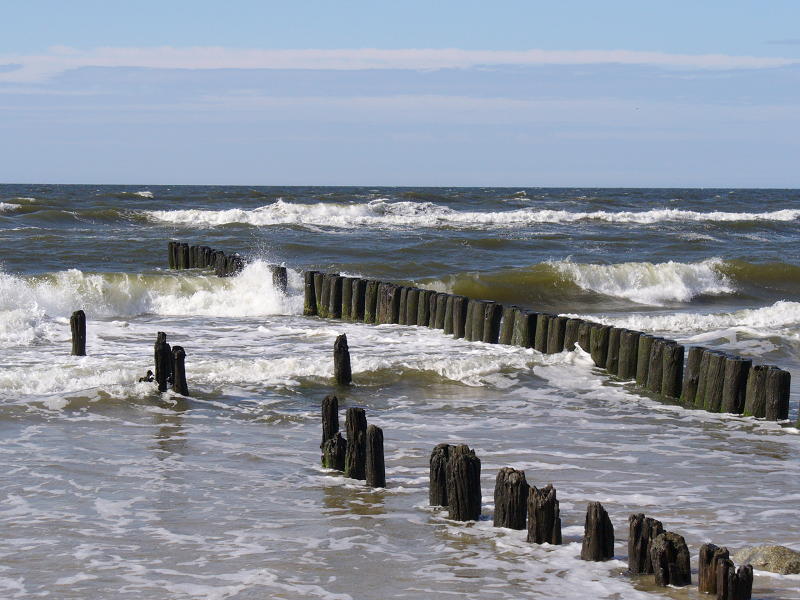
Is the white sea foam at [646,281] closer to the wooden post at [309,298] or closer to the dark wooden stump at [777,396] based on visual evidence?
the wooden post at [309,298]

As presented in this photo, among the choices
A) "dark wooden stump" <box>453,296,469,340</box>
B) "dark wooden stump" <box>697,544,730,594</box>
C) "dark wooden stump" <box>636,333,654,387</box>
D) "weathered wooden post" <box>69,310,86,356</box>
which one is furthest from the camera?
"dark wooden stump" <box>453,296,469,340</box>

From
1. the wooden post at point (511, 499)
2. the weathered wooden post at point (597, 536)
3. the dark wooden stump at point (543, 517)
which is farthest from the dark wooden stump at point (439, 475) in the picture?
the weathered wooden post at point (597, 536)

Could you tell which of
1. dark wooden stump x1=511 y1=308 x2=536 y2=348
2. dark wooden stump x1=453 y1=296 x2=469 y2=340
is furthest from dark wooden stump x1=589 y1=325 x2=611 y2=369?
dark wooden stump x1=453 y1=296 x2=469 y2=340

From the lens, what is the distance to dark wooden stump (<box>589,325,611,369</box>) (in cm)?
1316

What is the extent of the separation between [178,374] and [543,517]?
216 inches

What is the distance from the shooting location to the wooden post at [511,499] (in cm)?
651

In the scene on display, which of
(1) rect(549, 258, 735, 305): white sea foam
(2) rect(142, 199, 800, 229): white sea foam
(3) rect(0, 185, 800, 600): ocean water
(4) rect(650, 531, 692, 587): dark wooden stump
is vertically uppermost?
(2) rect(142, 199, 800, 229): white sea foam

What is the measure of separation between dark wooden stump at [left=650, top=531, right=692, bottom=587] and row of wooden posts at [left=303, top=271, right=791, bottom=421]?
16.8ft

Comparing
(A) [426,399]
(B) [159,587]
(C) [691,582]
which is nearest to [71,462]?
(B) [159,587]

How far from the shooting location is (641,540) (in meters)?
5.88

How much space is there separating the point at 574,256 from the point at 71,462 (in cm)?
2343

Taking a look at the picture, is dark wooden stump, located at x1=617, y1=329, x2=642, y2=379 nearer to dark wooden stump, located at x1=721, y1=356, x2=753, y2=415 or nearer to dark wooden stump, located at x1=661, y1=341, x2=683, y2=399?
dark wooden stump, located at x1=661, y1=341, x2=683, y2=399

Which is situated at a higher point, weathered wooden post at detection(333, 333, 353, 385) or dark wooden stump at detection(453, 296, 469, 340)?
dark wooden stump at detection(453, 296, 469, 340)

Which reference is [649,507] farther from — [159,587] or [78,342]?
[78,342]
